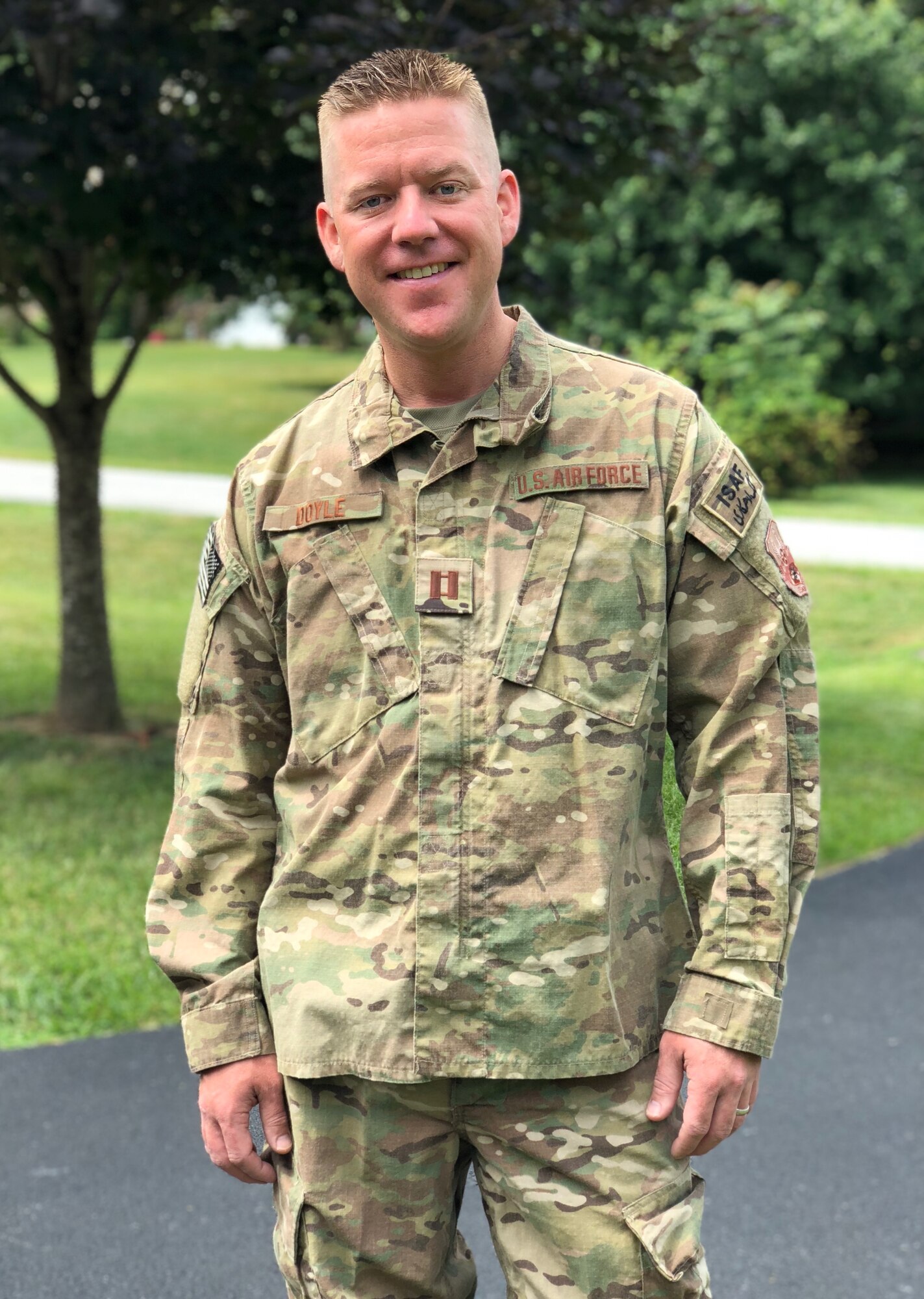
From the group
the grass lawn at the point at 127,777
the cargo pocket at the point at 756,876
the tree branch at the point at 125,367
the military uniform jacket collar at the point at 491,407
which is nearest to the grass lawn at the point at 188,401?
the grass lawn at the point at 127,777

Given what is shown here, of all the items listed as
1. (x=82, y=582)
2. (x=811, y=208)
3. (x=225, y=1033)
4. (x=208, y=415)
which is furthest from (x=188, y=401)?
(x=225, y=1033)

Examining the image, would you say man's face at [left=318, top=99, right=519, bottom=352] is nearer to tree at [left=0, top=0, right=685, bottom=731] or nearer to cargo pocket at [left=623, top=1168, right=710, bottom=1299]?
cargo pocket at [left=623, top=1168, right=710, bottom=1299]

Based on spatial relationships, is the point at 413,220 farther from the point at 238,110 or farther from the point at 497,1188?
the point at 238,110

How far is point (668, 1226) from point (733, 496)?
2.95 ft

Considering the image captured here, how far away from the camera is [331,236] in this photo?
1.97m

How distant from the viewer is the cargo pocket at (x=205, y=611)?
2.01m

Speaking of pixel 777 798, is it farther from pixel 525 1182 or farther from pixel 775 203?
pixel 775 203

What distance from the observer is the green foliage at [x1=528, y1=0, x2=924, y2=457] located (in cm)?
2028

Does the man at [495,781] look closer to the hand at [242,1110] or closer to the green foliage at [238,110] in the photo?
the hand at [242,1110]

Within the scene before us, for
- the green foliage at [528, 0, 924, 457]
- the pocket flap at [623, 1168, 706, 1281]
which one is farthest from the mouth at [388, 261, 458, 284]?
the green foliage at [528, 0, 924, 457]

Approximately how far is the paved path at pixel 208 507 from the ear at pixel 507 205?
10.5 meters

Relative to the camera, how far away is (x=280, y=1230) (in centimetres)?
199

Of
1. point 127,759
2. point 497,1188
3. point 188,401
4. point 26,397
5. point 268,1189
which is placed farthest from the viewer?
point 188,401

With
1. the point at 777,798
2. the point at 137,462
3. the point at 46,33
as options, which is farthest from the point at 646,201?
the point at 777,798
